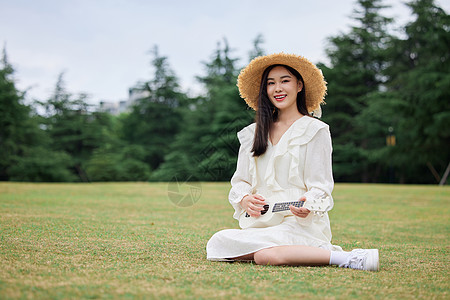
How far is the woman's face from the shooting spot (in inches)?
137

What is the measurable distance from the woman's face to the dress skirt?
2.91ft

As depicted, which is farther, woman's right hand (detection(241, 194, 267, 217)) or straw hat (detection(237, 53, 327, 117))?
straw hat (detection(237, 53, 327, 117))

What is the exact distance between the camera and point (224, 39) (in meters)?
35.8

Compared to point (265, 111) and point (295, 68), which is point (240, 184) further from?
point (295, 68)

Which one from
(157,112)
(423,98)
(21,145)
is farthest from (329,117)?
(21,145)

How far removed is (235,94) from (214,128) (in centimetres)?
322

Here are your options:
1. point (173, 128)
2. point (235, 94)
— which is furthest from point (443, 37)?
point (173, 128)

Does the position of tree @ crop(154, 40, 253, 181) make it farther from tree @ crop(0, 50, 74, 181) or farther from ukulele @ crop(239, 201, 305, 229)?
ukulele @ crop(239, 201, 305, 229)

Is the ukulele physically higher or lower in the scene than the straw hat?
lower

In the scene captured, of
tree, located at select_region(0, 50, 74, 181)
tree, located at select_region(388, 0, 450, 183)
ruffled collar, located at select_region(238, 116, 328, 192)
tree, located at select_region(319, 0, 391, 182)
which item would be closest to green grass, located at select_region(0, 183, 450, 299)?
ruffled collar, located at select_region(238, 116, 328, 192)

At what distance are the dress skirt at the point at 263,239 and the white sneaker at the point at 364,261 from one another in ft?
0.71

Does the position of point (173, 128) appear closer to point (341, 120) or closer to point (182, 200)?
point (341, 120)

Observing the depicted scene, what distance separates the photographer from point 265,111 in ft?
11.6

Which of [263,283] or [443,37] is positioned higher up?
[443,37]
